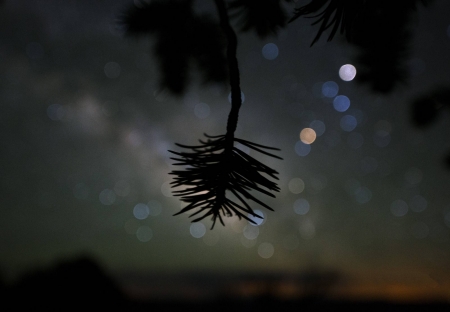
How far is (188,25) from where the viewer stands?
856 millimetres

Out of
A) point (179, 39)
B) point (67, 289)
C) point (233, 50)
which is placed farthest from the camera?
point (67, 289)

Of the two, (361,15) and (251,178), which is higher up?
(361,15)

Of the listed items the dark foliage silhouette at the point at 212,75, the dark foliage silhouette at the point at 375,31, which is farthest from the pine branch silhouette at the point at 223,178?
the dark foliage silhouette at the point at 375,31

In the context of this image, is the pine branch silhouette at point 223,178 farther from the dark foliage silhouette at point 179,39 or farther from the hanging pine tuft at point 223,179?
the dark foliage silhouette at point 179,39

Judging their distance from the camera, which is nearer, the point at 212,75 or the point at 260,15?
the point at 260,15

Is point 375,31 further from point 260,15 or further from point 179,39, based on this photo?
point 179,39

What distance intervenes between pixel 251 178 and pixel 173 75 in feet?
2.13

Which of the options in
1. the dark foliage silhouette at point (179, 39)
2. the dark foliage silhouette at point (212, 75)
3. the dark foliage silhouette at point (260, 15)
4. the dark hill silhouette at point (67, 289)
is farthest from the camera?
the dark hill silhouette at point (67, 289)

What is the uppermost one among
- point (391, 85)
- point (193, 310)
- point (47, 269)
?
point (391, 85)

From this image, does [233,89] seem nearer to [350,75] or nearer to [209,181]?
[209,181]

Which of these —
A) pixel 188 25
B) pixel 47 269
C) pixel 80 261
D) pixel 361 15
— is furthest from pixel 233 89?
pixel 47 269

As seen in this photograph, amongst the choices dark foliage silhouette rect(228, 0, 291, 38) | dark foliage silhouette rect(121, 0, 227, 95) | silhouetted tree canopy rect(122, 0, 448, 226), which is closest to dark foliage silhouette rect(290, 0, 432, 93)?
silhouetted tree canopy rect(122, 0, 448, 226)

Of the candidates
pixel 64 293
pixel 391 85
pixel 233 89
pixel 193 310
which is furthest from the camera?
pixel 193 310

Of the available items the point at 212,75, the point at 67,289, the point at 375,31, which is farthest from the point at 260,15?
the point at 67,289
